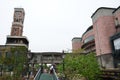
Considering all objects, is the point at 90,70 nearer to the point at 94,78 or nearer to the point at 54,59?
the point at 94,78

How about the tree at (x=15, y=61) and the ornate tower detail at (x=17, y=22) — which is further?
the ornate tower detail at (x=17, y=22)

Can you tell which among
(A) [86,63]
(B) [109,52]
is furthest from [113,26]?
(A) [86,63]

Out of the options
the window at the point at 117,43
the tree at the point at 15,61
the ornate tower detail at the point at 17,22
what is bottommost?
the tree at the point at 15,61

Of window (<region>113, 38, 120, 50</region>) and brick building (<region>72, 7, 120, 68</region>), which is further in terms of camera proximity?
brick building (<region>72, 7, 120, 68</region>)

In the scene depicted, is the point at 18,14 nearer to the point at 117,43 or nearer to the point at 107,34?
the point at 107,34

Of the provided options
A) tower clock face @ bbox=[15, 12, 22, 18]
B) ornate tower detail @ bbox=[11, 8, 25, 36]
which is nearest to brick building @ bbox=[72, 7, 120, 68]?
ornate tower detail @ bbox=[11, 8, 25, 36]

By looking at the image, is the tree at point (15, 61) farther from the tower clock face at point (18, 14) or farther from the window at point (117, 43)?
the tower clock face at point (18, 14)

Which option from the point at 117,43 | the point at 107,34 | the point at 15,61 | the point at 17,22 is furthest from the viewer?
the point at 17,22

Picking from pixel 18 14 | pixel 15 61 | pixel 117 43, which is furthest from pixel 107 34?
pixel 18 14

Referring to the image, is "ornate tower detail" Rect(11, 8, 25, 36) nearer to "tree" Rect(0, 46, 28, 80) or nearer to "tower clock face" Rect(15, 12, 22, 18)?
"tower clock face" Rect(15, 12, 22, 18)

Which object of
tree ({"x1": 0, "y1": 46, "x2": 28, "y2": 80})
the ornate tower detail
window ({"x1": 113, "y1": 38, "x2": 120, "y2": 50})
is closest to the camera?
tree ({"x1": 0, "y1": 46, "x2": 28, "y2": 80})

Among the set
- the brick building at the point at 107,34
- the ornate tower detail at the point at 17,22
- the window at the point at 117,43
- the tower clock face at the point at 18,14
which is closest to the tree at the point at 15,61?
the window at the point at 117,43

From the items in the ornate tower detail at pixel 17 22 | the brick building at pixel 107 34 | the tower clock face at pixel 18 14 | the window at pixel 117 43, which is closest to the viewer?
the window at pixel 117 43

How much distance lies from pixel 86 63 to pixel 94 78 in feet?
9.34
